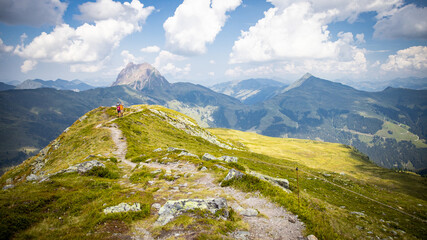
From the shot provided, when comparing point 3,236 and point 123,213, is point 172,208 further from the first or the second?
point 3,236

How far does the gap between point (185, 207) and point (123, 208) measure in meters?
4.65

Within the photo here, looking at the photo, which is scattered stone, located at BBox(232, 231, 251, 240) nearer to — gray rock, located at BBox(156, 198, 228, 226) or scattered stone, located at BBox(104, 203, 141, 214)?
gray rock, located at BBox(156, 198, 228, 226)

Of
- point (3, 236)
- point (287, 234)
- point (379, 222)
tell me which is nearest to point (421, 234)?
point (379, 222)

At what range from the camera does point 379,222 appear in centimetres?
2248

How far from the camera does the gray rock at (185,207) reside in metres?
13.0

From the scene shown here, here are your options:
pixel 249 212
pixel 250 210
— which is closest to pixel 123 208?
pixel 249 212

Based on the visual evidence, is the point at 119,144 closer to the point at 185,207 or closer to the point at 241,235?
the point at 185,207

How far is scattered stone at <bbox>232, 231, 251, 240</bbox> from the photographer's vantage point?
11.0m

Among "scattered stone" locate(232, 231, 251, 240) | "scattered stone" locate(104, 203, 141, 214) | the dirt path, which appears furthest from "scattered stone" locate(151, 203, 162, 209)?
the dirt path

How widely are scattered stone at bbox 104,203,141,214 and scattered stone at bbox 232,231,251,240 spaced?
7483 mm

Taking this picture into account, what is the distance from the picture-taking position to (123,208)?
1366cm

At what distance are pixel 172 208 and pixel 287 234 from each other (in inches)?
318

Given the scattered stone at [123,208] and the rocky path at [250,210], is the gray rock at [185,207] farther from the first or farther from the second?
the scattered stone at [123,208]

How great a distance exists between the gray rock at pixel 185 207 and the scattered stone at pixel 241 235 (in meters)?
2.05
